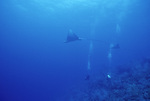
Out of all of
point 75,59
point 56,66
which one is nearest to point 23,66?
point 56,66

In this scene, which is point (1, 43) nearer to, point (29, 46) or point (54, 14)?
point (29, 46)

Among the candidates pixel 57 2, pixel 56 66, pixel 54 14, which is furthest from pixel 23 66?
pixel 57 2

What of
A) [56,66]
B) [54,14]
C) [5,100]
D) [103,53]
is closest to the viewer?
[54,14]

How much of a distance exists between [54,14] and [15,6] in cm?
859

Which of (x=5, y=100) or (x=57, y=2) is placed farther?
(x=5, y=100)

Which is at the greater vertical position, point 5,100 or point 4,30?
point 4,30

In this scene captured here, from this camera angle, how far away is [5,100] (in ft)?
124

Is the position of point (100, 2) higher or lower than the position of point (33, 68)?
higher

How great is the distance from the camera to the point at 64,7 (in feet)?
87.2

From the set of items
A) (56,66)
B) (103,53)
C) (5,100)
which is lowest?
(5,100)

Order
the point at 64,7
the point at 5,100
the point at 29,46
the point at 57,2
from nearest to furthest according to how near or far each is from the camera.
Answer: the point at 57,2
the point at 64,7
the point at 5,100
the point at 29,46

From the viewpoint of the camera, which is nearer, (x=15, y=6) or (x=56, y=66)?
(x=15, y=6)

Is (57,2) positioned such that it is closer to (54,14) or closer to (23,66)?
(54,14)

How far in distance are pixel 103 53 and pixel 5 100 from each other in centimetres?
7306
